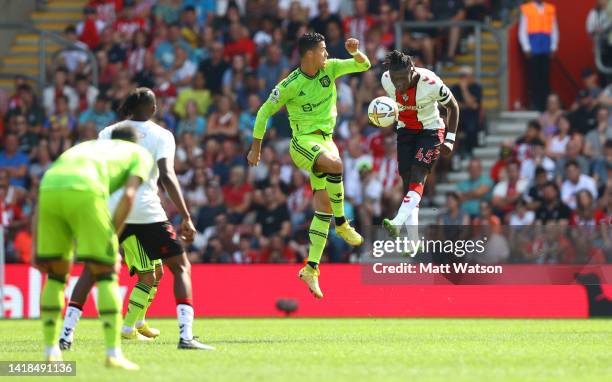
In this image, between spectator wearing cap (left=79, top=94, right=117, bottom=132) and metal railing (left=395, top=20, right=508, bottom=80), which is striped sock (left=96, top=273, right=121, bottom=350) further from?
spectator wearing cap (left=79, top=94, right=117, bottom=132)

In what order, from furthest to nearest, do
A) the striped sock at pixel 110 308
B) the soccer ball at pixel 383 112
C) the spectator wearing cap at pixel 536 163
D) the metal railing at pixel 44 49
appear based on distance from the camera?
the metal railing at pixel 44 49
the spectator wearing cap at pixel 536 163
the soccer ball at pixel 383 112
the striped sock at pixel 110 308

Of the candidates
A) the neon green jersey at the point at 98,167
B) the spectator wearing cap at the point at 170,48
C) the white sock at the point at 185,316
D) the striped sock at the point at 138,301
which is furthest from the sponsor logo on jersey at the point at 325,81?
the spectator wearing cap at the point at 170,48

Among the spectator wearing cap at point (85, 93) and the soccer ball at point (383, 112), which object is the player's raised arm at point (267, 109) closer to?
the soccer ball at point (383, 112)

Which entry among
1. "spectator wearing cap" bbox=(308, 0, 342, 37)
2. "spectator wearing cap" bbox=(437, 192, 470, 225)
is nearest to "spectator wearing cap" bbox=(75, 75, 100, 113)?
"spectator wearing cap" bbox=(308, 0, 342, 37)

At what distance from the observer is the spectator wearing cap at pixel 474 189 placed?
24572 mm

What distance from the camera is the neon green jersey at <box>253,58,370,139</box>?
54.2 ft

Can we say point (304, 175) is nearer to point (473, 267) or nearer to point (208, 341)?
point (473, 267)

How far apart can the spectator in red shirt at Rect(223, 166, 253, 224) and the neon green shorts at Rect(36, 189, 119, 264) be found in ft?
47.5

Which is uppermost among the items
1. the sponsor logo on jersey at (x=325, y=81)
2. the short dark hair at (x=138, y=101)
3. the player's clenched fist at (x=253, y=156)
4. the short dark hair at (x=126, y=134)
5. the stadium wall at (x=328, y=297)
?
the sponsor logo on jersey at (x=325, y=81)

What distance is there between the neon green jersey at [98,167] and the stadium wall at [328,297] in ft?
36.0

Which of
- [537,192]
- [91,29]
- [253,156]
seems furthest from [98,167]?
[91,29]

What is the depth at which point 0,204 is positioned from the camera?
26438mm

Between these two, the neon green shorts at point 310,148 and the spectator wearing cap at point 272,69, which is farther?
the spectator wearing cap at point 272,69

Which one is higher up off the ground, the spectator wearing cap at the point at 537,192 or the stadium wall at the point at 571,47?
the stadium wall at the point at 571,47
